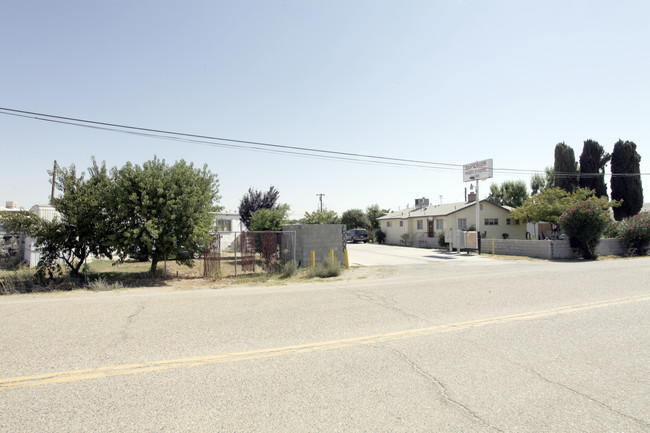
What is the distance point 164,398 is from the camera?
3451 millimetres

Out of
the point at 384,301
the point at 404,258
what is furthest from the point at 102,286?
the point at 404,258

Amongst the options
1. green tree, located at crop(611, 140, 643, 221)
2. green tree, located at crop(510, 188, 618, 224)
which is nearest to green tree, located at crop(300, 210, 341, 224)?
green tree, located at crop(510, 188, 618, 224)

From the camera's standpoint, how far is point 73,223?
12.3m

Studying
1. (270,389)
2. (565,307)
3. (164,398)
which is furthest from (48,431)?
(565,307)

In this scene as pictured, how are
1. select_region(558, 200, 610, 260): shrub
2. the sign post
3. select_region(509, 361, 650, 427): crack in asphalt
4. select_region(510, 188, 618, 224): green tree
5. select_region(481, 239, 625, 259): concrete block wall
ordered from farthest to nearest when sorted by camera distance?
the sign post
select_region(510, 188, 618, 224): green tree
select_region(481, 239, 625, 259): concrete block wall
select_region(558, 200, 610, 260): shrub
select_region(509, 361, 650, 427): crack in asphalt

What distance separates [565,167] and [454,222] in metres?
20.0

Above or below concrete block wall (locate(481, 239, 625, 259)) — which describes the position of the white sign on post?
above

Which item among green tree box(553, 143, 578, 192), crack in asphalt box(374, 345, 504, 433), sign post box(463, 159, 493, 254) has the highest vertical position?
green tree box(553, 143, 578, 192)

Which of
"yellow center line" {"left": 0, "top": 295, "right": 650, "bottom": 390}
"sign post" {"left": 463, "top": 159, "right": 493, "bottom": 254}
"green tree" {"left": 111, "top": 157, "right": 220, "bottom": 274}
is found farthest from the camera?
"sign post" {"left": 463, "top": 159, "right": 493, "bottom": 254}

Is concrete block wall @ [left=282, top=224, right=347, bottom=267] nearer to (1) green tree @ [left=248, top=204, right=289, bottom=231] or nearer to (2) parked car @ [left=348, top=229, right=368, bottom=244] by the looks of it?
(1) green tree @ [left=248, top=204, right=289, bottom=231]

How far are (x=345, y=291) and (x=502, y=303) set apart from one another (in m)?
4.02

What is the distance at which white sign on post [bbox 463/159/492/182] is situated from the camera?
2608cm

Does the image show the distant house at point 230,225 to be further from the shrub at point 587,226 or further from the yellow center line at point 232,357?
the yellow center line at point 232,357

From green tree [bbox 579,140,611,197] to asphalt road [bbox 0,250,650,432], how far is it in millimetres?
39147
